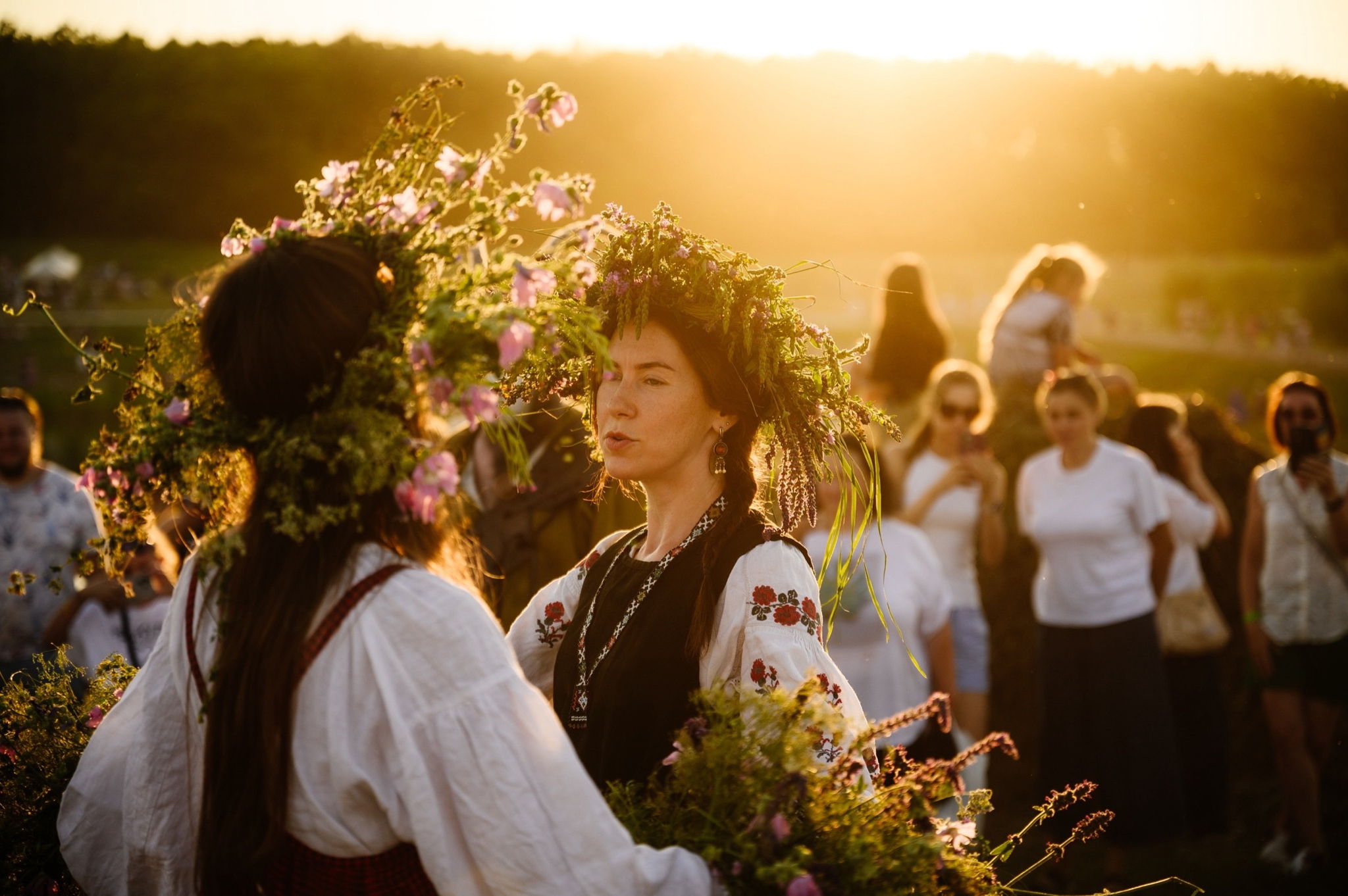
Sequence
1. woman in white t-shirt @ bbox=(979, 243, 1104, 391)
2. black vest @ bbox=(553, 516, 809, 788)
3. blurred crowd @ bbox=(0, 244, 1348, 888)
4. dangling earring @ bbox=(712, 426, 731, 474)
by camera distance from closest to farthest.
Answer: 1. black vest @ bbox=(553, 516, 809, 788)
2. dangling earring @ bbox=(712, 426, 731, 474)
3. blurred crowd @ bbox=(0, 244, 1348, 888)
4. woman in white t-shirt @ bbox=(979, 243, 1104, 391)

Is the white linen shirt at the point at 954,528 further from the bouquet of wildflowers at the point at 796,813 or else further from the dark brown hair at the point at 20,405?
the dark brown hair at the point at 20,405

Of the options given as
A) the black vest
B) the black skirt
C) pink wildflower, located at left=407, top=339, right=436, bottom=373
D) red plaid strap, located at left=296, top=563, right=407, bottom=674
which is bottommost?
the black skirt

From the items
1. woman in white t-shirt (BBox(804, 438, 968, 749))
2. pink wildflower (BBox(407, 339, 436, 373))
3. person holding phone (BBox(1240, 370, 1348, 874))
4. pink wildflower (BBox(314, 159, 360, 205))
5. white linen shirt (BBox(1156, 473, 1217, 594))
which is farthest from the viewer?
white linen shirt (BBox(1156, 473, 1217, 594))

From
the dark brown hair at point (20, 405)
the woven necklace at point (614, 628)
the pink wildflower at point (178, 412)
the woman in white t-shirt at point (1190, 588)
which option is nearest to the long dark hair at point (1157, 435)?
the woman in white t-shirt at point (1190, 588)

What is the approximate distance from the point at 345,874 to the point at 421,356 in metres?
0.76

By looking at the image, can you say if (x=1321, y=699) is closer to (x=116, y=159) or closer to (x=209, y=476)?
(x=209, y=476)

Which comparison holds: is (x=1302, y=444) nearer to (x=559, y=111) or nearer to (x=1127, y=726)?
(x=1127, y=726)

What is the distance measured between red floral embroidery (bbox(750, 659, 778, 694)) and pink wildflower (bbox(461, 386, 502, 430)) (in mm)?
737

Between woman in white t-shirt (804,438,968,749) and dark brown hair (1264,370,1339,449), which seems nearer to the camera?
woman in white t-shirt (804,438,968,749)

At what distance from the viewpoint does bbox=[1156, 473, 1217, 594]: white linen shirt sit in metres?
5.93

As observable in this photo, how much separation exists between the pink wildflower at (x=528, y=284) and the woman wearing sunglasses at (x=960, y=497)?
3.67m

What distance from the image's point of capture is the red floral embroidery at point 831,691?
2.16 metres

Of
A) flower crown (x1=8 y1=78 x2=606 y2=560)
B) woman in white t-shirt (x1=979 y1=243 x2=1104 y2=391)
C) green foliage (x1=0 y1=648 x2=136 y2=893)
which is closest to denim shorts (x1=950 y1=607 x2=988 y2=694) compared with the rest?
woman in white t-shirt (x1=979 y1=243 x2=1104 y2=391)

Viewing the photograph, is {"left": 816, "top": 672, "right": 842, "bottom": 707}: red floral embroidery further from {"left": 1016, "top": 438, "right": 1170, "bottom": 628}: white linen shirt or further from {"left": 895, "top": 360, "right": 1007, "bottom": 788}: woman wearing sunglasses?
{"left": 1016, "top": 438, "right": 1170, "bottom": 628}: white linen shirt
